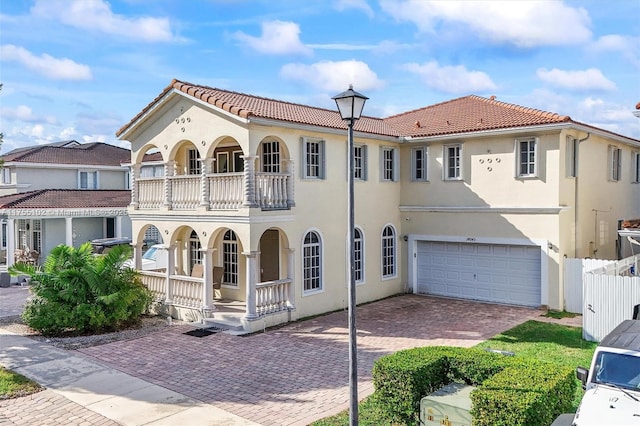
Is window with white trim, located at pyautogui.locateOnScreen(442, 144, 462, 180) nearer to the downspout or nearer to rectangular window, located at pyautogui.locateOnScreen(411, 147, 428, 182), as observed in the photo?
rectangular window, located at pyautogui.locateOnScreen(411, 147, 428, 182)

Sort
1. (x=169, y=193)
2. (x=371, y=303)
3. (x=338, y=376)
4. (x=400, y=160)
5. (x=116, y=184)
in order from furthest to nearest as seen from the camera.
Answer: (x=116, y=184) < (x=400, y=160) < (x=371, y=303) < (x=169, y=193) < (x=338, y=376)

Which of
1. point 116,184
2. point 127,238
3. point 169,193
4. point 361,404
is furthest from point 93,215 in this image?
point 361,404

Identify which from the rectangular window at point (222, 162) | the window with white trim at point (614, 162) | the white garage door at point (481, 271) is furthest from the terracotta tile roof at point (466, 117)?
the rectangular window at point (222, 162)

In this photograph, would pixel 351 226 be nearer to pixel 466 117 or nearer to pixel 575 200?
pixel 575 200

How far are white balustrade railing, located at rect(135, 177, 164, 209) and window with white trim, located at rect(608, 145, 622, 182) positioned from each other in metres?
17.6

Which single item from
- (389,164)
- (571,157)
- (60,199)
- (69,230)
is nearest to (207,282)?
(389,164)

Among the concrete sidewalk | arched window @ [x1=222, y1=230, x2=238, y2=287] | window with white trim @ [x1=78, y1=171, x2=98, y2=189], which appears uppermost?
window with white trim @ [x1=78, y1=171, x2=98, y2=189]

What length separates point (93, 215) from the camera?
96.1ft

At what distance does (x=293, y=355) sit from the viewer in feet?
43.7

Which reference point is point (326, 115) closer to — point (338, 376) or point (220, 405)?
point (338, 376)

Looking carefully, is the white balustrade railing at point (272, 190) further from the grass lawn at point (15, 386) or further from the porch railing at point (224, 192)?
the grass lawn at point (15, 386)

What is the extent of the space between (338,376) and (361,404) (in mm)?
1856

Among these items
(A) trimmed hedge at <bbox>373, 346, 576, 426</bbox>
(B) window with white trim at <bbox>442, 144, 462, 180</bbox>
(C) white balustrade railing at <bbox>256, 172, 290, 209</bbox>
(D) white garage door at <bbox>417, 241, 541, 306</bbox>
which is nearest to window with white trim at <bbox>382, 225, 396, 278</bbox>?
(D) white garage door at <bbox>417, 241, 541, 306</bbox>

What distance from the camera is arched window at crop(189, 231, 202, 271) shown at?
20.4 m
